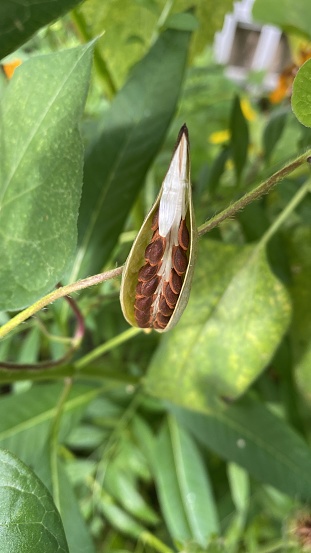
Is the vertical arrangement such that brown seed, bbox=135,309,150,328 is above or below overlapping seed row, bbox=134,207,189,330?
below

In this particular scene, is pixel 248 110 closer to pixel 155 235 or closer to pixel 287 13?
pixel 287 13

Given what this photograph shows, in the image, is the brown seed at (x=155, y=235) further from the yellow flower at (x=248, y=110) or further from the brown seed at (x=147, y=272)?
the yellow flower at (x=248, y=110)

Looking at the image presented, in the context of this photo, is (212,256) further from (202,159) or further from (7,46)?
(202,159)

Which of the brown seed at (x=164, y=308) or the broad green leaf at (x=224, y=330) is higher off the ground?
the brown seed at (x=164, y=308)

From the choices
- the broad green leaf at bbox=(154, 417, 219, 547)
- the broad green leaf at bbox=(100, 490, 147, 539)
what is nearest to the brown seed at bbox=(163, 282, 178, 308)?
the broad green leaf at bbox=(154, 417, 219, 547)

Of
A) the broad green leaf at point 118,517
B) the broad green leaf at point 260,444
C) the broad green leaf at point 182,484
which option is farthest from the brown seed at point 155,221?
the broad green leaf at point 118,517

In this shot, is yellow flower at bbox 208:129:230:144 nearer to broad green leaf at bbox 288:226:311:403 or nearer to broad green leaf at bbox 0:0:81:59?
broad green leaf at bbox 288:226:311:403

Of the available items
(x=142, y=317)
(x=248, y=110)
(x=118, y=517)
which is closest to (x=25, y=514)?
(x=142, y=317)

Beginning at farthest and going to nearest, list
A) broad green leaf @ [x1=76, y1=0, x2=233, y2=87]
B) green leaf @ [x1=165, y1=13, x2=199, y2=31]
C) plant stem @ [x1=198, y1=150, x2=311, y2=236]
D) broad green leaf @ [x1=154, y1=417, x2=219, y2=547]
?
1. broad green leaf @ [x1=154, y1=417, x2=219, y2=547]
2. broad green leaf @ [x1=76, y1=0, x2=233, y2=87]
3. green leaf @ [x1=165, y1=13, x2=199, y2=31]
4. plant stem @ [x1=198, y1=150, x2=311, y2=236]
